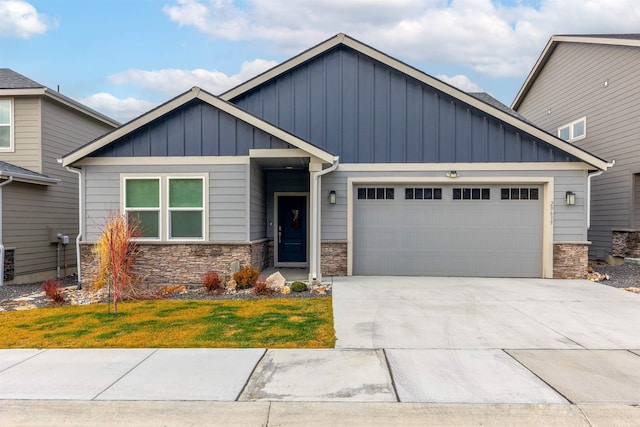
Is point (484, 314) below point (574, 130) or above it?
below

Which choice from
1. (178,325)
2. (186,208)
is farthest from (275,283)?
(178,325)

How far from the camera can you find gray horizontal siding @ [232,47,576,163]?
1021cm

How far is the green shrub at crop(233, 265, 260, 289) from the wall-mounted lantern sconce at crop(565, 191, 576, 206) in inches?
320

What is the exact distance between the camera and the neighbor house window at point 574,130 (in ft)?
46.0

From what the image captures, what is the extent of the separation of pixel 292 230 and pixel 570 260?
764 centimetres

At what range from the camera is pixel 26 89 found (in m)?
11.1

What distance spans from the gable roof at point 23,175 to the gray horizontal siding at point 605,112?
691 inches

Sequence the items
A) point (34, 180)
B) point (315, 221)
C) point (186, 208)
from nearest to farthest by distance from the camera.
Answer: point (186, 208)
point (315, 221)
point (34, 180)

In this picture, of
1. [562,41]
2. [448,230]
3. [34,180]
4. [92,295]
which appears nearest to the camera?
[92,295]

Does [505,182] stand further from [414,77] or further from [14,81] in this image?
[14,81]

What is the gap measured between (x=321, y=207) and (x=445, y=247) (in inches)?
138

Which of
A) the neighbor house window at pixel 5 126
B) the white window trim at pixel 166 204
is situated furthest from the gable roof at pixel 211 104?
the neighbor house window at pixel 5 126

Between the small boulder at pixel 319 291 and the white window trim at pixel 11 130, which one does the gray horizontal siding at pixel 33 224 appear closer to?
the white window trim at pixel 11 130

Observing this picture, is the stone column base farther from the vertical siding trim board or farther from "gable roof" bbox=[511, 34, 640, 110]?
"gable roof" bbox=[511, 34, 640, 110]
